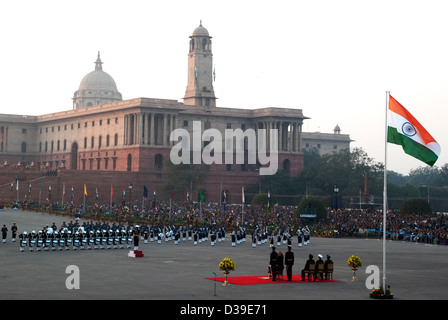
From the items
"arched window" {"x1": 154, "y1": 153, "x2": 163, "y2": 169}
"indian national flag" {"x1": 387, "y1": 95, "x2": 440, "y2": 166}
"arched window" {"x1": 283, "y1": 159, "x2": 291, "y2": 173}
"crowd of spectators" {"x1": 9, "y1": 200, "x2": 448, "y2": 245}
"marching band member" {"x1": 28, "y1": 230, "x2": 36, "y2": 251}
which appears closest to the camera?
"indian national flag" {"x1": 387, "y1": 95, "x2": 440, "y2": 166}

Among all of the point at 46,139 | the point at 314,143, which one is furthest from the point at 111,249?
the point at 314,143

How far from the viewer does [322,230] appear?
203 feet

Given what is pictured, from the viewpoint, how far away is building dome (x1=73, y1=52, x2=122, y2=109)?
15462 cm

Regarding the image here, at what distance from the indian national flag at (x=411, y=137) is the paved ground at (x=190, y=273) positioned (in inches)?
187

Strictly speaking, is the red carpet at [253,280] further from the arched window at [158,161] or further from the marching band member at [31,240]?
the arched window at [158,161]

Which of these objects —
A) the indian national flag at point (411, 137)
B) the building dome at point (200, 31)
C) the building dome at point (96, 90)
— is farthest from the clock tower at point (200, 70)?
the indian national flag at point (411, 137)

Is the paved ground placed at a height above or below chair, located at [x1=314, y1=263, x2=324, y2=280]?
below

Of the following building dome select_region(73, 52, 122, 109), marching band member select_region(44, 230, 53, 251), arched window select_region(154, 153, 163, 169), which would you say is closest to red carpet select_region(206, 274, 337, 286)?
marching band member select_region(44, 230, 53, 251)

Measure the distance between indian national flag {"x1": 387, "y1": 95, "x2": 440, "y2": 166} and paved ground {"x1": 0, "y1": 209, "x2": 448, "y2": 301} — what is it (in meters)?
4.75

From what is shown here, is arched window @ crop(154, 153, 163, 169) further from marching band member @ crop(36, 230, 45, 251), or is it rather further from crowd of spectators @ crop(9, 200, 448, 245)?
marching band member @ crop(36, 230, 45, 251)

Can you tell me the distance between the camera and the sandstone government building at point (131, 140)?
323 ft

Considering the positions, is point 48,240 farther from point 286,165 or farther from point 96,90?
point 96,90

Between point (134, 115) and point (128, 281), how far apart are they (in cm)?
8314

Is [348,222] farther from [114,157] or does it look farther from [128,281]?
[114,157]
